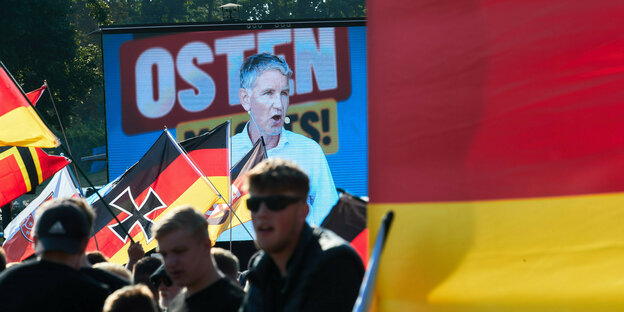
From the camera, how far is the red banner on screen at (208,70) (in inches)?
654

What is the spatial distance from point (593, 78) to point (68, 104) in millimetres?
25510

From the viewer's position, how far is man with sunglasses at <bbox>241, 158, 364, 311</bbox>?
2.63m

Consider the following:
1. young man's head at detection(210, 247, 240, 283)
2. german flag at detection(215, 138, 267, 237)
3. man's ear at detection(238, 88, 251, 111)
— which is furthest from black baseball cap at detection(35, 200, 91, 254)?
man's ear at detection(238, 88, 251, 111)

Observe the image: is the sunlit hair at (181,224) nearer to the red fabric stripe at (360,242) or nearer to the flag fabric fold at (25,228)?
the red fabric stripe at (360,242)

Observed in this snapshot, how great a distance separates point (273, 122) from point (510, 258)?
46.0ft

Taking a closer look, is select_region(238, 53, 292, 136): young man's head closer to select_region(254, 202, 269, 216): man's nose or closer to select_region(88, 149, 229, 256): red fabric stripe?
select_region(88, 149, 229, 256): red fabric stripe

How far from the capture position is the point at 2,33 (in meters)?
25.9

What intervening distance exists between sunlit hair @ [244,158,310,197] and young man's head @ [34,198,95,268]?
833mm

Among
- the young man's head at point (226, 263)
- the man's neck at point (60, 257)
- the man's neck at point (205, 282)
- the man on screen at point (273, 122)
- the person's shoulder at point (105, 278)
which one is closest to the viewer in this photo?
the man's neck at point (205, 282)

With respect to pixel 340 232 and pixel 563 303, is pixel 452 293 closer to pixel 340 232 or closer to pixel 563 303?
pixel 563 303

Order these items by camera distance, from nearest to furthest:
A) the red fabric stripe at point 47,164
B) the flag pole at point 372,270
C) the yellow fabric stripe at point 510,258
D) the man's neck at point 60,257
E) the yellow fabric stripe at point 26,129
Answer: the flag pole at point 372,270 → the yellow fabric stripe at point 510,258 → the man's neck at point 60,257 → the yellow fabric stripe at point 26,129 → the red fabric stripe at point 47,164

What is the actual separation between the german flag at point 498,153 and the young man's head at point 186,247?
877 millimetres

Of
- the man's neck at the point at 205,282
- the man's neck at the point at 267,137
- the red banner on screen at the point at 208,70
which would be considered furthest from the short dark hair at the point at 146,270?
the red banner on screen at the point at 208,70

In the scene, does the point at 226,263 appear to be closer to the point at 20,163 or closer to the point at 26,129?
the point at 26,129
